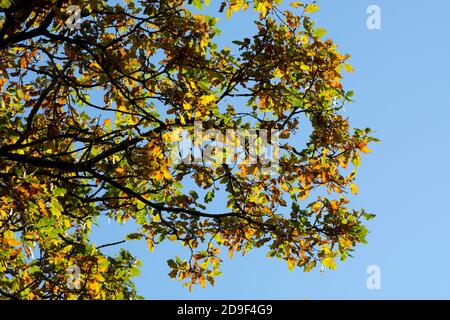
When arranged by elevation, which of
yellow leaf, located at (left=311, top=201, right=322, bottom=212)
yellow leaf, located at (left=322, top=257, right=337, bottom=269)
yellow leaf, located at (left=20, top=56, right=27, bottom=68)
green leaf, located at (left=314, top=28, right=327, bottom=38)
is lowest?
yellow leaf, located at (left=322, top=257, right=337, bottom=269)

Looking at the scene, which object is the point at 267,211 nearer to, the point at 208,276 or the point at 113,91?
the point at 208,276

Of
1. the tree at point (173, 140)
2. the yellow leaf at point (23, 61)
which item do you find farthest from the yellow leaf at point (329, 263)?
the yellow leaf at point (23, 61)

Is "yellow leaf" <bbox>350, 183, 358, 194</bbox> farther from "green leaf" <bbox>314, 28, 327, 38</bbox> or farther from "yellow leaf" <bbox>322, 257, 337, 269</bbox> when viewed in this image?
"green leaf" <bbox>314, 28, 327, 38</bbox>

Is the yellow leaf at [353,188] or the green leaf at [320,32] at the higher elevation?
the green leaf at [320,32]

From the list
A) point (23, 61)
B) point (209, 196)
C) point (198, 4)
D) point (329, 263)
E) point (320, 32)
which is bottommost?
point (329, 263)

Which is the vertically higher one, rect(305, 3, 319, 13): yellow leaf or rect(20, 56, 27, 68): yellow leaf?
rect(305, 3, 319, 13): yellow leaf

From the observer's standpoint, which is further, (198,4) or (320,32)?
(198,4)

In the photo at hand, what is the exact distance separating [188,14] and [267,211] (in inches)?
139

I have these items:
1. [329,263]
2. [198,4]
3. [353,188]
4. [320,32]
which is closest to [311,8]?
[320,32]

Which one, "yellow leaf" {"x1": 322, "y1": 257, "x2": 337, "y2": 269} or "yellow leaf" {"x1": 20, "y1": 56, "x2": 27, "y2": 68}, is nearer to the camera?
"yellow leaf" {"x1": 322, "y1": 257, "x2": 337, "y2": 269}

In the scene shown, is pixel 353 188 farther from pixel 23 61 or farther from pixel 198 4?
pixel 23 61

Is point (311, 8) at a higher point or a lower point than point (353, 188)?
higher

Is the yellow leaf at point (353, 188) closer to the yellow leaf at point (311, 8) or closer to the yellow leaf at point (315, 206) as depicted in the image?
the yellow leaf at point (315, 206)

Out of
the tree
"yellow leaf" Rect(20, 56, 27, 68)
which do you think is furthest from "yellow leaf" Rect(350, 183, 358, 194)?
"yellow leaf" Rect(20, 56, 27, 68)
